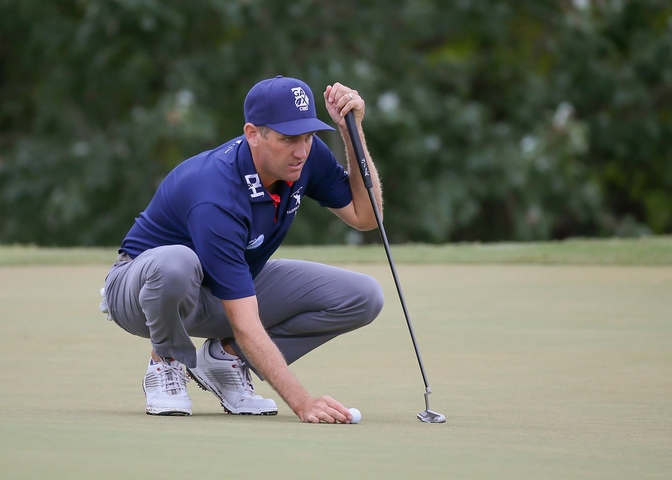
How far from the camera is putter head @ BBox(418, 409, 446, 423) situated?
12.2 feet

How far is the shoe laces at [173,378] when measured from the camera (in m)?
4.02

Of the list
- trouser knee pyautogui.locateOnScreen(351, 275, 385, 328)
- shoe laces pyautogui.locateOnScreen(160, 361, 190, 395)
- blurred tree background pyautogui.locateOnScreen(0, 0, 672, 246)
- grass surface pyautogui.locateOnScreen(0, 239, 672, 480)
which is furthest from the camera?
blurred tree background pyautogui.locateOnScreen(0, 0, 672, 246)

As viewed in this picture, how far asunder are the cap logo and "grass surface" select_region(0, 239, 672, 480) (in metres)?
1.01

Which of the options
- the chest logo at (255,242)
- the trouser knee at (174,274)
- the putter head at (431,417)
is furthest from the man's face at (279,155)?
the putter head at (431,417)

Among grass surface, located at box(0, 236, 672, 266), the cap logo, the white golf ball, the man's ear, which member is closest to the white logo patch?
the man's ear

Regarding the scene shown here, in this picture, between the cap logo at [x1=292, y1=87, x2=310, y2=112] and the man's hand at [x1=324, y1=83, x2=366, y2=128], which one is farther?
the man's hand at [x1=324, y1=83, x2=366, y2=128]

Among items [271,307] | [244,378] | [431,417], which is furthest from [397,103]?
[431,417]

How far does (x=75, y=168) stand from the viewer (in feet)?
61.4

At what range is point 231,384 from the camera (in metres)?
4.26

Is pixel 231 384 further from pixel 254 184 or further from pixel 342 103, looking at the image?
pixel 342 103

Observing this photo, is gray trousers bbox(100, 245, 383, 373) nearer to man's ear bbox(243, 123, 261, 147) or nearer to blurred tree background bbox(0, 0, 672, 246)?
man's ear bbox(243, 123, 261, 147)

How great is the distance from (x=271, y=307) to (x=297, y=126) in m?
0.85

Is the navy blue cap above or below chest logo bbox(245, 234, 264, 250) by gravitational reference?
above

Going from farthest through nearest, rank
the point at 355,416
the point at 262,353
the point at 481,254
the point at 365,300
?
the point at 481,254
the point at 365,300
the point at 262,353
the point at 355,416
